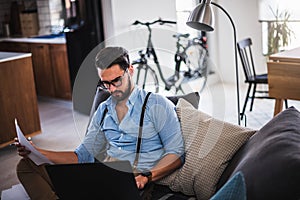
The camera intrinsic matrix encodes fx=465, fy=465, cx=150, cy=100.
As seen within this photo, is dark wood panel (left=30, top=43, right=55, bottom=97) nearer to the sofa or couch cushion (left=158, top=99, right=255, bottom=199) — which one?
the sofa

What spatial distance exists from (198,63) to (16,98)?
95.8 inches

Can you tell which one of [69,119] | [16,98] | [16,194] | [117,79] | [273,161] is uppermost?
[117,79]

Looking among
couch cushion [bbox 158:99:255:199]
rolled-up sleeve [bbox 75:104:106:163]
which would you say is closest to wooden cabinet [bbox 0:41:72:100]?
rolled-up sleeve [bbox 75:104:106:163]

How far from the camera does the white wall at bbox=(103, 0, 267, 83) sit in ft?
16.3

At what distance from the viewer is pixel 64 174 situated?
1.93m

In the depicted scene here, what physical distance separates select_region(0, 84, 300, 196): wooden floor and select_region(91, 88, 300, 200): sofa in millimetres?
1124

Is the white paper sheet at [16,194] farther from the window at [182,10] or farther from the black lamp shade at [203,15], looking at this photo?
the window at [182,10]

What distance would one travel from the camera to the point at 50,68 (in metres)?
5.74

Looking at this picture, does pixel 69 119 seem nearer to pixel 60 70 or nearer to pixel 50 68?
pixel 60 70

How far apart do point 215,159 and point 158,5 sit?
3.57m

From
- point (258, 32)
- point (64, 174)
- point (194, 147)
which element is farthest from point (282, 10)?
point (64, 174)

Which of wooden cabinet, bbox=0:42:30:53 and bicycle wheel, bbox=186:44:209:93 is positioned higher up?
wooden cabinet, bbox=0:42:30:53

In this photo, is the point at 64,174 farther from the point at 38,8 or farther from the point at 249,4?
the point at 38,8

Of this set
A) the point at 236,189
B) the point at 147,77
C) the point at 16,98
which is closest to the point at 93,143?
the point at 236,189
